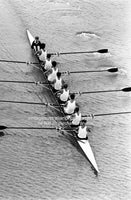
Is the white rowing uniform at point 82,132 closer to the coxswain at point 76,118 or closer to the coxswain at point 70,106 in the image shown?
the coxswain at point 76,118

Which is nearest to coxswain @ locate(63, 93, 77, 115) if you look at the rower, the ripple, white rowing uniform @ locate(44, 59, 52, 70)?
the rower

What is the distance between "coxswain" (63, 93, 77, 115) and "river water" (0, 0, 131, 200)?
0.49 metres

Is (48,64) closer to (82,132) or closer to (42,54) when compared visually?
(42,54)

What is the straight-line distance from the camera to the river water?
25.3 feet

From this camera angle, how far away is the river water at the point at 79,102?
304 inches

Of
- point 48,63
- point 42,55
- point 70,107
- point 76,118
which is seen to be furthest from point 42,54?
point 76,118

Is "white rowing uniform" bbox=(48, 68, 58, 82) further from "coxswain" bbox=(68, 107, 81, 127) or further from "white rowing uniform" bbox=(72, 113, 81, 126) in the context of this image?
"white rowing uniform" bbox=(72, 113, 81, 126)

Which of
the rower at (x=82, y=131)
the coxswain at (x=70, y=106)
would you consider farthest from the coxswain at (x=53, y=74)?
the rower at (x=82, y=131)

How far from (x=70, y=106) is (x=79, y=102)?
1.12 m

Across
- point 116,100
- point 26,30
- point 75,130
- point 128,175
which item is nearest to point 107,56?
point 116,100

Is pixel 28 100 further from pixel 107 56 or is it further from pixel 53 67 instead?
pixel 107 56

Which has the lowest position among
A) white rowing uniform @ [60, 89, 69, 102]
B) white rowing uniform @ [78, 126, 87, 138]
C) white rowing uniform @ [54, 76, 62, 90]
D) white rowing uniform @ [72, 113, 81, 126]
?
white rowing uniform @ [78, 126, 87, 138]

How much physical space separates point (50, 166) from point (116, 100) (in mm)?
3089

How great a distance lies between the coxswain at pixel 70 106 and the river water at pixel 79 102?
1.59 ft
